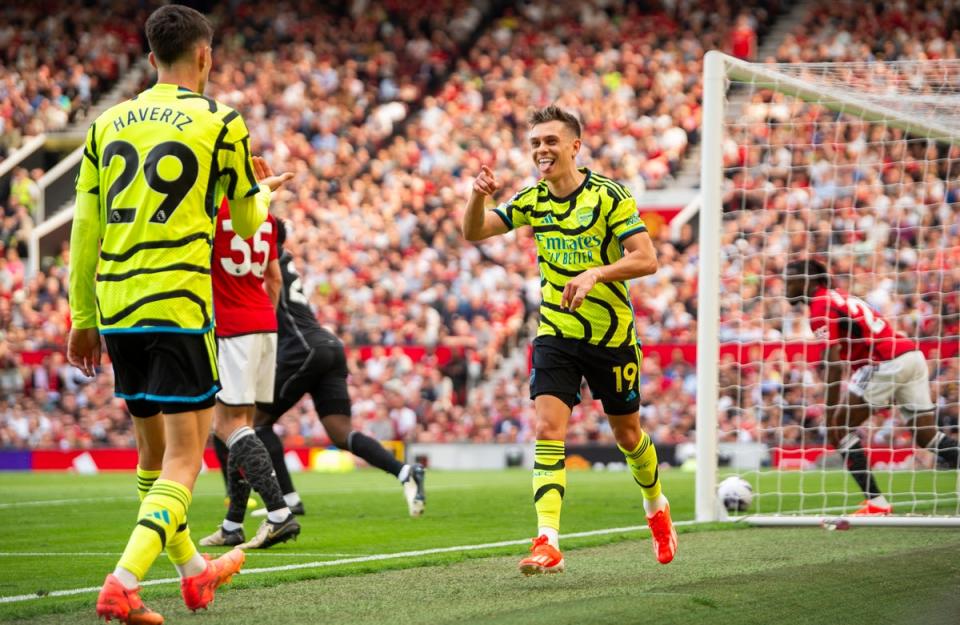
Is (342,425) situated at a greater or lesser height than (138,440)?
lesser

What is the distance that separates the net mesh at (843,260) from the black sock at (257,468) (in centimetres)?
464

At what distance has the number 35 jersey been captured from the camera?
510 centimetres

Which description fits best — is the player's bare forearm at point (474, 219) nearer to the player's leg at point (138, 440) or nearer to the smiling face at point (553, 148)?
the smiling face at point (553, 148)

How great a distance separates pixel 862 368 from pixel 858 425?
1.53 feet

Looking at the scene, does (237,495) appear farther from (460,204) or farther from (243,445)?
(460,204)

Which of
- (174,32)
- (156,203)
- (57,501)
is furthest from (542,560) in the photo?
(57,501)

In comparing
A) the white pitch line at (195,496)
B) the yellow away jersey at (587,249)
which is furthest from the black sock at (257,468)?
the white pitch line at (195,496)

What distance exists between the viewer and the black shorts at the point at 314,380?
10555mm

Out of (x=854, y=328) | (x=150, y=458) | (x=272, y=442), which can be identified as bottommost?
(x=272, y=442)

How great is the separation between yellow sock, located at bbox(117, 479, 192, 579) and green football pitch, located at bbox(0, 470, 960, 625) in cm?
40

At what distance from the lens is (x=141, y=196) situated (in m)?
5.12

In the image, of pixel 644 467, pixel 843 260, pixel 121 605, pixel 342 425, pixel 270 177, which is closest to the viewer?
pixel 121 605

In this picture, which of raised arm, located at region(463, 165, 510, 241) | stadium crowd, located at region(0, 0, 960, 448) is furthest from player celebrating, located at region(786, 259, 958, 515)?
stadium crowd, located at region(0, 0, 960, 448)

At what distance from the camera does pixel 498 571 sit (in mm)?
6984
